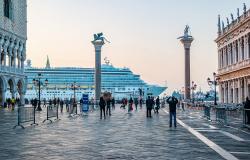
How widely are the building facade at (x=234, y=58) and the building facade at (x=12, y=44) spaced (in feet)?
94.5

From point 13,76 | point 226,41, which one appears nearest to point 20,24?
point 13,76

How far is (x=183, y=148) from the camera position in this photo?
37.9 ft

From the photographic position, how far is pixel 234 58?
177 ft

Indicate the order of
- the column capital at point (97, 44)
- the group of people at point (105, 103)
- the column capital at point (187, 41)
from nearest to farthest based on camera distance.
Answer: the group of people at point (105, 103) < the column capital at point (97, 44) < the column capital at point (187, 41)

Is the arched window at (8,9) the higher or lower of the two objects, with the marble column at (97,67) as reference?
higher

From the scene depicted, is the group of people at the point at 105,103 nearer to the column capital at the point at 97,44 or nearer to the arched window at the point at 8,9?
the arched window at the point at 8,9

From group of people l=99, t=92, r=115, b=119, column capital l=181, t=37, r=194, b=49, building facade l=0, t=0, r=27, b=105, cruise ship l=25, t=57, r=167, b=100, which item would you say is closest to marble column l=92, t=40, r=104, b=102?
building facade l=0, t=0, r=27, b=105

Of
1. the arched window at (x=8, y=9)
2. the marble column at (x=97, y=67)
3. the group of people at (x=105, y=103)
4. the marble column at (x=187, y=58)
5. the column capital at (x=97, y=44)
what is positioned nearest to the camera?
the group of people at (x=105, y=103)

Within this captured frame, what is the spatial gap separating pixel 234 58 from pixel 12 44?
31075mm

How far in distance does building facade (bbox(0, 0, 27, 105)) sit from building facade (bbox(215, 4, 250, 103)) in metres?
28.8

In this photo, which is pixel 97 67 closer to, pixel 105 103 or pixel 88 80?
pixel 105 103

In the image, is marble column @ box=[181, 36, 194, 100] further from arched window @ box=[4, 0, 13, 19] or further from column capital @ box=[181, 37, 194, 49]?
arched window @ box=[4, 0, 13, 19]

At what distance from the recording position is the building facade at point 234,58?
47500mm

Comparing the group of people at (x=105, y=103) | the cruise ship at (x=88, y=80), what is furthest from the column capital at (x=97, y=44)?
the cruise ship at (x=88, y=80)
